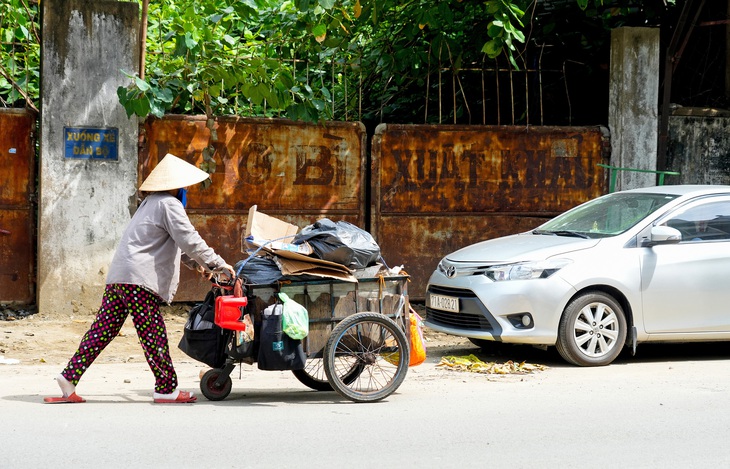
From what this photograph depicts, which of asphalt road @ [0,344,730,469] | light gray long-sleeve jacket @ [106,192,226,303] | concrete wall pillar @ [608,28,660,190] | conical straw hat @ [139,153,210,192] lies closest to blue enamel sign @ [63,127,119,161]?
asphalt road @ [0,344,730,469]

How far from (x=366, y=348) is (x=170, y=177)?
5.90 ft

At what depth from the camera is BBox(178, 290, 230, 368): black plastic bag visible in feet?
21.7

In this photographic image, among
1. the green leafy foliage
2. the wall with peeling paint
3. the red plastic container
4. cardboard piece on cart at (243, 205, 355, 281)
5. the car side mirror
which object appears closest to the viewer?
the red plastic container

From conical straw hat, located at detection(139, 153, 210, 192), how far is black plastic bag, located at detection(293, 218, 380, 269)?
0.85 meters

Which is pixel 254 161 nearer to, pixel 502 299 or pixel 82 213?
pixel 82 213

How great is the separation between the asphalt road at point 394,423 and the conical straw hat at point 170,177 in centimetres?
148

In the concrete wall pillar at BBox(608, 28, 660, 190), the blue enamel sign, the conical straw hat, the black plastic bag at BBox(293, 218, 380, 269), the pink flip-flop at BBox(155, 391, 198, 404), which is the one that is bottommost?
the pink flip-flop at BBox(155, 391, 198, 404)

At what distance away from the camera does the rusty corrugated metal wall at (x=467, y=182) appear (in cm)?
1125

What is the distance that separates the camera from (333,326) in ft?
22.2

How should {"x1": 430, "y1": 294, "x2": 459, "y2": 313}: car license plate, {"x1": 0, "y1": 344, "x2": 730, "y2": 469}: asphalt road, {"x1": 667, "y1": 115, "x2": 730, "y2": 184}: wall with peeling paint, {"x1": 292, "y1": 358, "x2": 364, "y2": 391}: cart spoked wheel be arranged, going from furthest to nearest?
{"x1": 667, "y1": 115, "x2": 730, "y2": 184}: wall with peeling paint, {"x1": 430, "y1": 294, "x2": 459, "y2": 313}: car license plate, {"x1": 292, "y1": 358, "x2": 364, "y2": 391}: cart spoked wheel, {"x1": 0, "y1": 344, "x2": 730, "y2": 469}: asphalt road

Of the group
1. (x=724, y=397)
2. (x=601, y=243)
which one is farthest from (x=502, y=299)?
(x=724, y=397)

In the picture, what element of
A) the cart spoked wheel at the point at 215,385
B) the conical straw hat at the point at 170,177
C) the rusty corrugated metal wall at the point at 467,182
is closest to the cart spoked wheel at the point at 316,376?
the cart spoked wheel at the point at 215,385

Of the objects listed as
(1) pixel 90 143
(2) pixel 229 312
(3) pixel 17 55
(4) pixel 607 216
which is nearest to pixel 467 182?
(4) pixel 607 216

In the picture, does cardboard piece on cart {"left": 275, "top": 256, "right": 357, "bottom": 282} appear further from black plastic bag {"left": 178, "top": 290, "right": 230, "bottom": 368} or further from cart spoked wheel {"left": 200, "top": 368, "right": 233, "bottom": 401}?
cart spoked wheel {"left": 200, "top": 368, "right": 233, "bottom": 401}
